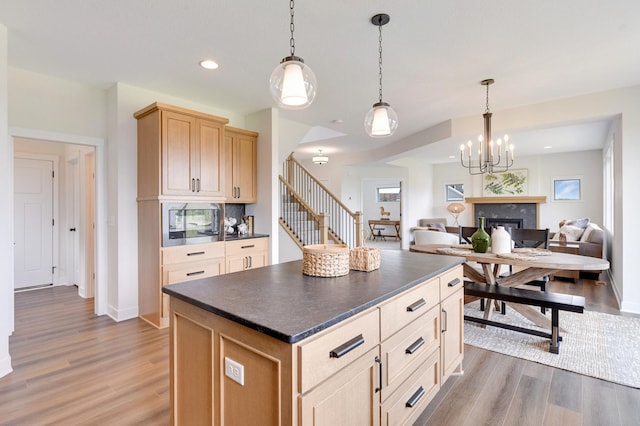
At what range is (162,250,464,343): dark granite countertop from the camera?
44.0 inches

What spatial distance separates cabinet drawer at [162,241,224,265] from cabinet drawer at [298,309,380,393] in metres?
2.74

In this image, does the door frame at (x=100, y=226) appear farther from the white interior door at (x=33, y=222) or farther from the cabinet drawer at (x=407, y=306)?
the cabinet drawer at (x=407, y=306)

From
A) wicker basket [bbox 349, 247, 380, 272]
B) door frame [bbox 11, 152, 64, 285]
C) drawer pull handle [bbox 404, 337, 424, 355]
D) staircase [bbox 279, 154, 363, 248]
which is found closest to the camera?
drawer pull handle [bbox 404, 337, 424, 355]

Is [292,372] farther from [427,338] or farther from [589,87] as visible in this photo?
[589,87]

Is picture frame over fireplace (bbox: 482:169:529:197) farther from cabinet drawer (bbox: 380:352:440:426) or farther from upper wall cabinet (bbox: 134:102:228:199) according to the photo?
cabinet drawer (bbox: 380:352:440:426)

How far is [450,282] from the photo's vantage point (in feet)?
7.11

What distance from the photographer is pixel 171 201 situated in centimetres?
349

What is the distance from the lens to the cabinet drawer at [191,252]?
345 cm

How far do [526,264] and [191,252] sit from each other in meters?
3.31

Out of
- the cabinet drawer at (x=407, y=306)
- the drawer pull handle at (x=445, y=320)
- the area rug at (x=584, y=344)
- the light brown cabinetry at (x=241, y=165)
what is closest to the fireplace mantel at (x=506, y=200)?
the area rug at (x=584, y=344)

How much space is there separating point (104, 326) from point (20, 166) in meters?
3.14

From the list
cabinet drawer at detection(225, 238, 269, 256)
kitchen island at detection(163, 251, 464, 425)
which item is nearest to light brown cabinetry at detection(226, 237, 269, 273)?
cabinet drawer at detection(225, 238, 269, 256)

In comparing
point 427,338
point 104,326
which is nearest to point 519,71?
point 427,338

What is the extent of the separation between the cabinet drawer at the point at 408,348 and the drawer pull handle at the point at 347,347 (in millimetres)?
212
